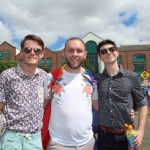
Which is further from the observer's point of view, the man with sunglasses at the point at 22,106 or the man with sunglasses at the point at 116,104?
the man with sunglasses at the point at 116,104

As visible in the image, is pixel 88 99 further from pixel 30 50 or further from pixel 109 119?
pixel 30 50

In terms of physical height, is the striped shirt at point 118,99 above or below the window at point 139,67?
below

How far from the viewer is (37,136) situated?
2328 mm

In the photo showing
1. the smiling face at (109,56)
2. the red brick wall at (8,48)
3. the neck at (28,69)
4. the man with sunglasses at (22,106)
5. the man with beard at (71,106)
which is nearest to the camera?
the man with sunglasses at (22,106)

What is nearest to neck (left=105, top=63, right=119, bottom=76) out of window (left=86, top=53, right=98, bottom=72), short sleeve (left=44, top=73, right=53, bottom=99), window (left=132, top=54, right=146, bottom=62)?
short sleeve (left=44, top=73, right=53, bottom=99)

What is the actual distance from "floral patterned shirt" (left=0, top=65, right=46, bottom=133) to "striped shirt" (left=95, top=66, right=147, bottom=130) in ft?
3.01

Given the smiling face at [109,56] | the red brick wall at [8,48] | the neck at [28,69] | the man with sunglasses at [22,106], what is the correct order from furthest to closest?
the red brick wall at [8,48]
the smiling face at [109,56]
the neck at [28,69]
the man with sunglasses at [22,106]

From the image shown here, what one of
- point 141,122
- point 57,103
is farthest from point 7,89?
point 141,122

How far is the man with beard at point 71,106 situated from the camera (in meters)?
2.35

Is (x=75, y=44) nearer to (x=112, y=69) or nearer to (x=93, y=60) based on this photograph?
(x=112, y=69)

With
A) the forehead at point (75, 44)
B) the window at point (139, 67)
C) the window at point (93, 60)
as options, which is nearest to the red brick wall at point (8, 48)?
the window at point (93, 60)

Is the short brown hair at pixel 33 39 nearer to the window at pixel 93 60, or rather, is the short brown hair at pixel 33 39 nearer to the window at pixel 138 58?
the window at pixel 93 60

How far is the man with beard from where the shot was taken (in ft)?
7.70

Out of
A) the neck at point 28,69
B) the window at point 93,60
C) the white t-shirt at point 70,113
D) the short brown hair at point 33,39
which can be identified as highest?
the window at point 93,60
